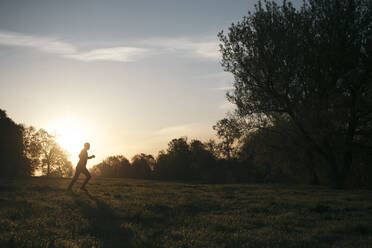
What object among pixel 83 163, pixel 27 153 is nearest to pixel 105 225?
pixel 83 163

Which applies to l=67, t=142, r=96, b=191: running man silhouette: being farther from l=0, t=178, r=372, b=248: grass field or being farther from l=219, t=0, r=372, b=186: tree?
l=219, t=0, r=372, b=186: tree

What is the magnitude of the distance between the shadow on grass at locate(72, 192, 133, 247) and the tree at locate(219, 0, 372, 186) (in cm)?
1848

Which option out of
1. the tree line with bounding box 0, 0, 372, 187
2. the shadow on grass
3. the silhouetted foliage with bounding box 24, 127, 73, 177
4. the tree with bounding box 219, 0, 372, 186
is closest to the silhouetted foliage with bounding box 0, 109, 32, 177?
the silhouetted foliage with bounding box 24, 127, 73, 177

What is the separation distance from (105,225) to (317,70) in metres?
22.2

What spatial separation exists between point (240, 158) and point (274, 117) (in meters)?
6.33

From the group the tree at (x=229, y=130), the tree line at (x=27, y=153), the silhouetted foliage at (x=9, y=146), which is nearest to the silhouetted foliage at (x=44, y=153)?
the tree line at (x=27, y=153)

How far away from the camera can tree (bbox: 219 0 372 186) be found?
25312mm

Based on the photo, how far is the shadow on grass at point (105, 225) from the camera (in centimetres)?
A: 735

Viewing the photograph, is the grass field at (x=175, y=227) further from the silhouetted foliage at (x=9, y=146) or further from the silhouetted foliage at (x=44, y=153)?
the silhouetted foliage at (x=44, y=153)

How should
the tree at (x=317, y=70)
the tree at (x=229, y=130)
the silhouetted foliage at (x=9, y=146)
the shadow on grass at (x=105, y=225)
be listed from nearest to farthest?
the shadow on grass at (x=105, y=225) → the tree at (x=317, y=70) → the tree at (x=229, y=130) → the silhouetted foliage at (x=9, y=146)

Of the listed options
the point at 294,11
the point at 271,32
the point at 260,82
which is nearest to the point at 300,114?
the point at 260,82

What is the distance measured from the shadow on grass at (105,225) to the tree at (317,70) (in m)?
18.5

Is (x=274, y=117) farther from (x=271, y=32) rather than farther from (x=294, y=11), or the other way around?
(x=294, y=11)

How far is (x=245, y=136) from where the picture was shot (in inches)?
1166
